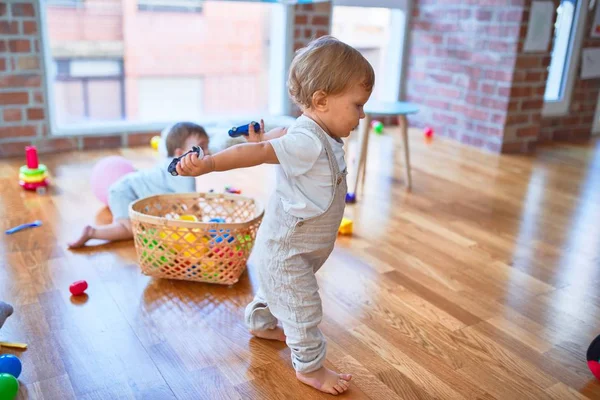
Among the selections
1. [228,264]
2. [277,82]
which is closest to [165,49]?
[277,82]

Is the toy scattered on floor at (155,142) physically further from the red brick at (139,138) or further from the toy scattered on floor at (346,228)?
the toy scattered on floor at (346,228)

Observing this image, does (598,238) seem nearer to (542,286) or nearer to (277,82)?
(542,286)

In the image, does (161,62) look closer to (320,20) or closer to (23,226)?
(320,20)

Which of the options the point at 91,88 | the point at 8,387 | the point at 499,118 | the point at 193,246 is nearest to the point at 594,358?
the point at 193,246

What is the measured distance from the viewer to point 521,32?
3.31m

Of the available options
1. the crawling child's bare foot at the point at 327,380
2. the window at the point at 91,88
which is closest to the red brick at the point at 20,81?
the window at the point at 91,88

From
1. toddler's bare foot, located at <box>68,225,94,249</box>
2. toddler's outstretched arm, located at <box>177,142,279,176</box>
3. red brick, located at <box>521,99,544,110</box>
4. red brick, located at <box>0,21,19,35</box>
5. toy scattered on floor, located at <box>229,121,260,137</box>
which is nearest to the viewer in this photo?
toddler's outstretched arm, located at <box>177,142,279,176</box>

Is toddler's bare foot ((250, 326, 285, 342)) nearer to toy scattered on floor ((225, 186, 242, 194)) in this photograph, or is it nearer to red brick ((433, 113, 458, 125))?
toy scattered on floor ((225, 186, 242, 194))

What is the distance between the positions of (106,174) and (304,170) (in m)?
1.39

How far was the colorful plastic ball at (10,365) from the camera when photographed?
3.90 feet

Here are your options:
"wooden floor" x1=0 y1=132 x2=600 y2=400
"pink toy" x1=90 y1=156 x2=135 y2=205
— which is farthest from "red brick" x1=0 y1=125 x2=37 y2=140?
"pink toy" x1=90 y1=156 x2=135 y2=205

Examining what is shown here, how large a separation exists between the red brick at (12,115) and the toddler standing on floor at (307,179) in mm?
2160

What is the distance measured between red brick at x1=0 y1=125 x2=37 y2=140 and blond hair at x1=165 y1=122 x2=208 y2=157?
1356 millimetres

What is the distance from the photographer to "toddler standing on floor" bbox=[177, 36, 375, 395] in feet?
3.59
